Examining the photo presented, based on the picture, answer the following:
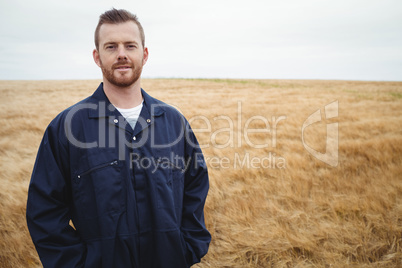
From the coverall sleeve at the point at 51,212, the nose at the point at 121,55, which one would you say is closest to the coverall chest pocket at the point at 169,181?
the coverall sleeve at the point at 51,212

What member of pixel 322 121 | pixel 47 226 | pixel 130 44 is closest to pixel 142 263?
pixel 47 226

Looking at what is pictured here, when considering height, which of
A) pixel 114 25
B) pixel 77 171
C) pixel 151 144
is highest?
pixel 114 25

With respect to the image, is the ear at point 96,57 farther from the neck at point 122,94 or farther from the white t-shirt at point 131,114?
the white t-shirt at point 131,114

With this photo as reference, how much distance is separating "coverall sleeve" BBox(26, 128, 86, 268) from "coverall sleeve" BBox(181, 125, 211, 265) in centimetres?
70

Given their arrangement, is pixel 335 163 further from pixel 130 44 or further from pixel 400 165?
pixel 130 44

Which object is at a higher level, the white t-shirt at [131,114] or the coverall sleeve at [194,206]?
the white t-shirt at [131,114]

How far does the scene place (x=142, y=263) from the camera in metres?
1.43

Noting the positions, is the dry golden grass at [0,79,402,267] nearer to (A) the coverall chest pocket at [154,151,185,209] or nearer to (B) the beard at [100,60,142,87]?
(A) the coverall chest pocket at [154,151,185,209]

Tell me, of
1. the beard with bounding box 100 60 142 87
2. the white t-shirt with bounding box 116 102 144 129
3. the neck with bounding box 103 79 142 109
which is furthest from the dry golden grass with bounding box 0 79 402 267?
the beard with bounding box 100 60 142 87

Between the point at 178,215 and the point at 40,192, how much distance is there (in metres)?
0.86

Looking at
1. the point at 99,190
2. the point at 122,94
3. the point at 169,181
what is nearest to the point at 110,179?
the point at 99,190

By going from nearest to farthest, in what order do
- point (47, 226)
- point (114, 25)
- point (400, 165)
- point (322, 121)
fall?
point (47, 226)
point (114, 25)
point (400, 165)
point (322, 121)

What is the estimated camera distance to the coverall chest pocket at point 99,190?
4.38 feet

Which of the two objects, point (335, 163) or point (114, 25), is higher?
point (114, 25)
